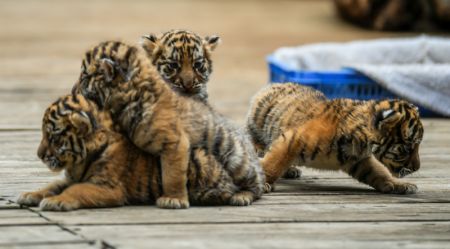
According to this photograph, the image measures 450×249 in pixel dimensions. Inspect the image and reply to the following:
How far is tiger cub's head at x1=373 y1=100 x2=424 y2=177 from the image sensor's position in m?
5.25

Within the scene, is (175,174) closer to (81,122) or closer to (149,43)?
(81,122)

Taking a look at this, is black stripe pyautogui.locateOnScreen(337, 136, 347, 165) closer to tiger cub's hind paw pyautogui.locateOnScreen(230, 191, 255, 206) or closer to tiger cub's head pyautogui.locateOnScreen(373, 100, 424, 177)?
tiger cub's head pyautogui.locateOnScreen(373, 100, 424, 177)

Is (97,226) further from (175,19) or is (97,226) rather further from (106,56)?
(175,19)

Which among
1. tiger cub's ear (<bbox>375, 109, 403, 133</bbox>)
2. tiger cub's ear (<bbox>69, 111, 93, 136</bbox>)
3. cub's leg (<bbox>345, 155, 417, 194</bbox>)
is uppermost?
tiger cub's ear (<bbox>69, 111, 93, 136</bbox>)

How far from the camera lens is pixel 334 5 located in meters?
14.4

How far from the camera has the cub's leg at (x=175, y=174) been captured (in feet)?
15.4

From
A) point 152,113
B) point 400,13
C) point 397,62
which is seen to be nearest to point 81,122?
point 152,113

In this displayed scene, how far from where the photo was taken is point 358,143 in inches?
209

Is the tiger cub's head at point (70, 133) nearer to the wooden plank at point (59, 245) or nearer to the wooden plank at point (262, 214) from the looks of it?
the wooden plank at point (262, 214)

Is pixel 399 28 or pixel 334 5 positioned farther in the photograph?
pixel 334 5

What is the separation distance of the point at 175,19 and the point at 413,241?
391 inches

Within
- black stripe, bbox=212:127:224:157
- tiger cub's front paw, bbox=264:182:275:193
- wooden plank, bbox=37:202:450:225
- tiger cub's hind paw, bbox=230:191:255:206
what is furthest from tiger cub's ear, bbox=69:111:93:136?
tiger cub's front paw, bbox=264:182:275:193

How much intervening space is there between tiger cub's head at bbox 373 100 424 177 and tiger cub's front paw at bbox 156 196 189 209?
1039 mm

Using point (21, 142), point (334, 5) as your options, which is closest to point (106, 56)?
point (21, 142)
